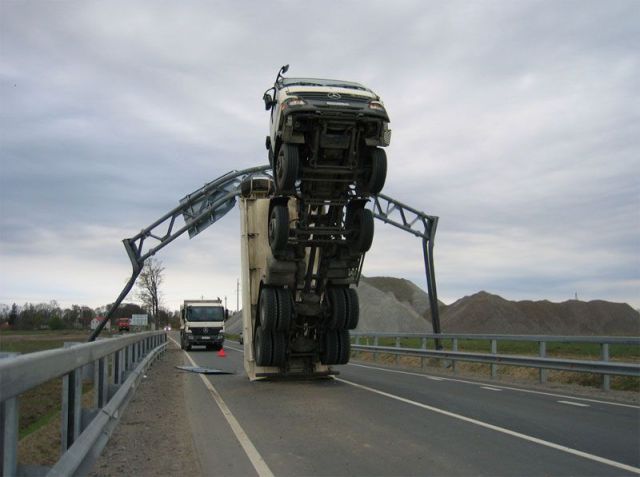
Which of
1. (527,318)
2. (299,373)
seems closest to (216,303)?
(299,373)

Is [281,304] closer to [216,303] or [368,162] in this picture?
[368,162]

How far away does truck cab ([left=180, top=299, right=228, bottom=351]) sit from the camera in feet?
109

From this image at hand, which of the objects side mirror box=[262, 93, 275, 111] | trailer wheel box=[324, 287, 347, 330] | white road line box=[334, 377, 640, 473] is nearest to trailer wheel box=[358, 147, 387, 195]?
side mirror box=[262, 93, 275, 111]

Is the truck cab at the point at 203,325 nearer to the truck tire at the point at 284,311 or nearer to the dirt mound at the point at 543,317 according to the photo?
the truck tire at the point at 284,311

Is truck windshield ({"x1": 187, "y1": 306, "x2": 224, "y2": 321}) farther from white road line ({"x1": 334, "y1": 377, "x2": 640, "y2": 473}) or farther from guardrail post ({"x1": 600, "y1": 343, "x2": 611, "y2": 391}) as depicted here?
guardrail post ({"x1": 600, "y1": 343, "x2": 611, "y2": 391})

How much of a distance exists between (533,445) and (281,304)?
6522 mm

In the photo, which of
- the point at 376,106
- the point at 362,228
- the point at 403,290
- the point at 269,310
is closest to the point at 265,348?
the point at 269,310

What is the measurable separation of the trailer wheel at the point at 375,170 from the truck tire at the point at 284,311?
9.65ft

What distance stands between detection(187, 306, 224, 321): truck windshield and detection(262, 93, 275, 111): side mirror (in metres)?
22.9

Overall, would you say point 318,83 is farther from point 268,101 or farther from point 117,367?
point 117,367

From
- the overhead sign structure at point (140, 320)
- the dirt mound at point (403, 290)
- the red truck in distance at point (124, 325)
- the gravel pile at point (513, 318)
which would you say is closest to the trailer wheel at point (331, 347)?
the overhead sign structure at point (140, 320)

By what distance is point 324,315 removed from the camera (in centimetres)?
1354

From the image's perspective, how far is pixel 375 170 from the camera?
11016 mm

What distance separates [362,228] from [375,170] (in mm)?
1341
